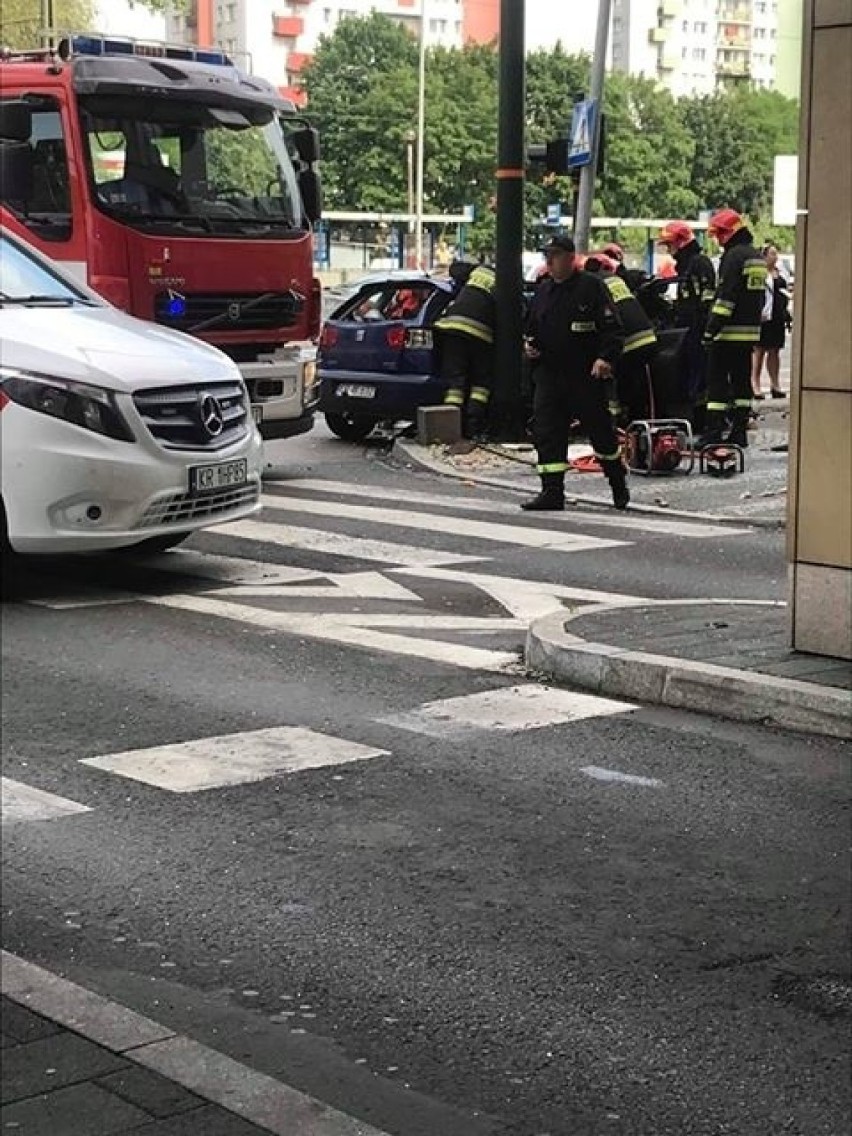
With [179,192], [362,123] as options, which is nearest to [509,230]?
[179,192]

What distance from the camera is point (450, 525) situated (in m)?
12.9

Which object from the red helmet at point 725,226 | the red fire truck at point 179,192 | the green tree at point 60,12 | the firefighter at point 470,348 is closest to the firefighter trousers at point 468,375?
the firefighter at point 470,348

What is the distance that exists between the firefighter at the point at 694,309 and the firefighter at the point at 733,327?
41cm

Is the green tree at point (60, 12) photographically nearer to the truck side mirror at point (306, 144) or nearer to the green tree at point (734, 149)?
the truck side mirror at point (306, 144)

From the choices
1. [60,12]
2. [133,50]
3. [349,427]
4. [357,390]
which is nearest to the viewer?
[133,50]

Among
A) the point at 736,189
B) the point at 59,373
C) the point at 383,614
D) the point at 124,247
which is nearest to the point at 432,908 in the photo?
the point at 383,614

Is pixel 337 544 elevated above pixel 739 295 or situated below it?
below

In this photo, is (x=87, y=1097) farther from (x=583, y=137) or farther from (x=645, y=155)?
(x=645, y=155)

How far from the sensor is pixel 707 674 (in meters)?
7.28

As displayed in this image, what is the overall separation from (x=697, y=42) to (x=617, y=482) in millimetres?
156289

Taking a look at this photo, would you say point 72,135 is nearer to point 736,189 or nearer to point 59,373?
point 59,373

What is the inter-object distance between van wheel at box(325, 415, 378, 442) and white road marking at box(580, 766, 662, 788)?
Result: 1284 cm

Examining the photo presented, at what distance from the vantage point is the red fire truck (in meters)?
14.1

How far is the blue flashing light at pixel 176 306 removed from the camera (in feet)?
47.1
